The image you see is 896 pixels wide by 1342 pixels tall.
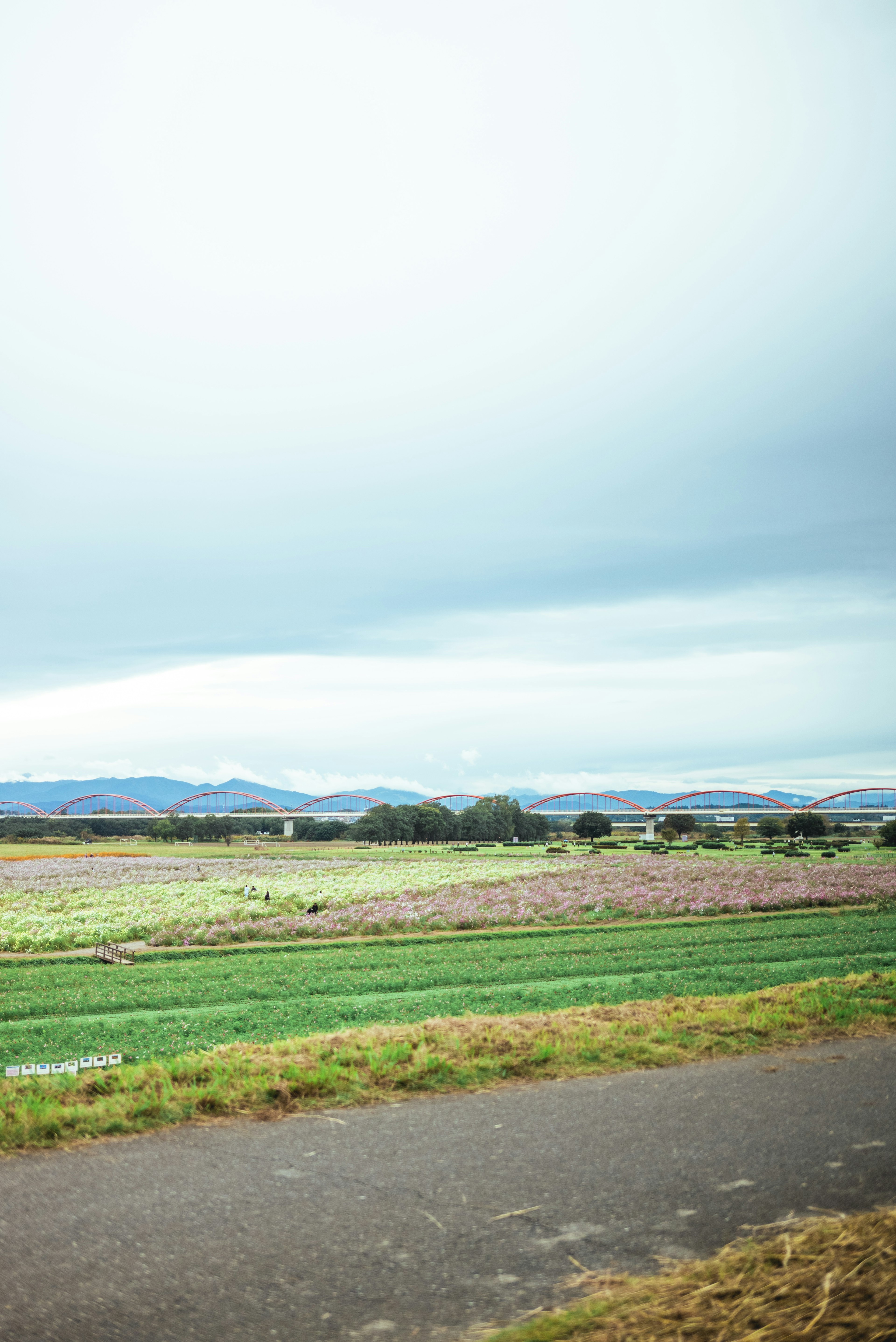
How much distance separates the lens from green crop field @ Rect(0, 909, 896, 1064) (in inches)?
614

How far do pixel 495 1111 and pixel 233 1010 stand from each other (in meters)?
11.5

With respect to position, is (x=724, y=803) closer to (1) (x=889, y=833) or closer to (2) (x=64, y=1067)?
(1) (x=889, y=833)

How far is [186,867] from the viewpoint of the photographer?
7325 cm

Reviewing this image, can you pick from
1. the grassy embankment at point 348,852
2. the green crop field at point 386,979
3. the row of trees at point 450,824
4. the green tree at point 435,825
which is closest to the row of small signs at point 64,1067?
the green crop field at point 386,979

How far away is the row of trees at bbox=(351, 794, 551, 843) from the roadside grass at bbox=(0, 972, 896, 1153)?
383 feet

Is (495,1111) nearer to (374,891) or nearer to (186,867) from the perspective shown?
(374,891)

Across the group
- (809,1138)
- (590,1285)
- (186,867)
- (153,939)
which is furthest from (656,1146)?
(186,867)

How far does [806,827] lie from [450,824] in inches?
2186

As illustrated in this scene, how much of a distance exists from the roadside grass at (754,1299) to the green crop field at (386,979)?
9728 mm

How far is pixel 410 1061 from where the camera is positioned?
9242mm

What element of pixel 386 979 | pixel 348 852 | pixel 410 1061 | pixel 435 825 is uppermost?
pixel 410 1061

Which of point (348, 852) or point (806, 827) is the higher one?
point (348, 852)

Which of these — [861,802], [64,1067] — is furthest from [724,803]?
[64,1067]

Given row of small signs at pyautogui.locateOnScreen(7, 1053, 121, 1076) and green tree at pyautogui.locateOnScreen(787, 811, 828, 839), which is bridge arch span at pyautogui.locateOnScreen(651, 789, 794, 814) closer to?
green tree at pyautogui.locateOnScreen(787, 811, 828, 839)
